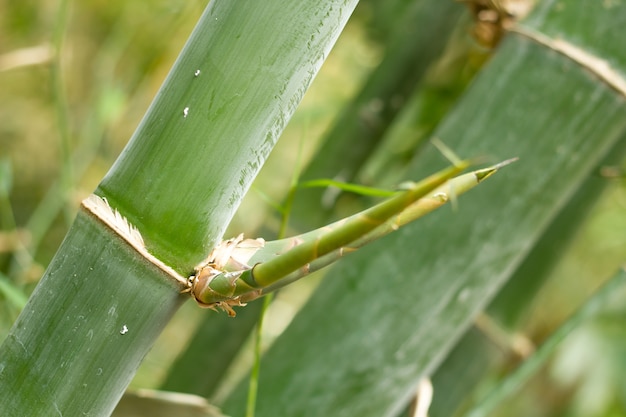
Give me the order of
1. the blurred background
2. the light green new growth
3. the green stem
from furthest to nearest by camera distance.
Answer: the blurred background, the green stem, the light green new growth

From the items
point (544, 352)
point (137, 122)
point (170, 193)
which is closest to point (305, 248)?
point (170, 193)

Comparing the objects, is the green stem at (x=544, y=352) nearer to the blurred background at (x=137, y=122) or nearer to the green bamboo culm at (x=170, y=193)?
the blurred background at (x=137, y=122)

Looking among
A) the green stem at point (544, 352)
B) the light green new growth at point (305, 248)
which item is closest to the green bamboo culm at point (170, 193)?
the light green new growth at point (305, 248)

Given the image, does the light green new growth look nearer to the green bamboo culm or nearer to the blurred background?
the green bamboo culm

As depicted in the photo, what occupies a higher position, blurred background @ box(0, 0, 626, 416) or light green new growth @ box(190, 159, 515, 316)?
light green new growth @ box(190, 159, 515, 316)

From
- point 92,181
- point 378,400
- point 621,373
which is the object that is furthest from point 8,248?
point 621,373

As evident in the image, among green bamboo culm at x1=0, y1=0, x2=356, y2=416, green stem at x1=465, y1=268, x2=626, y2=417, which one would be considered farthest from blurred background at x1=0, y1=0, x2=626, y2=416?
green bamboo culm at x1=0, y1=0, x2=356, y2=416

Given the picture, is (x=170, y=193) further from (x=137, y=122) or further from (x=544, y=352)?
(x=137, y=122)
